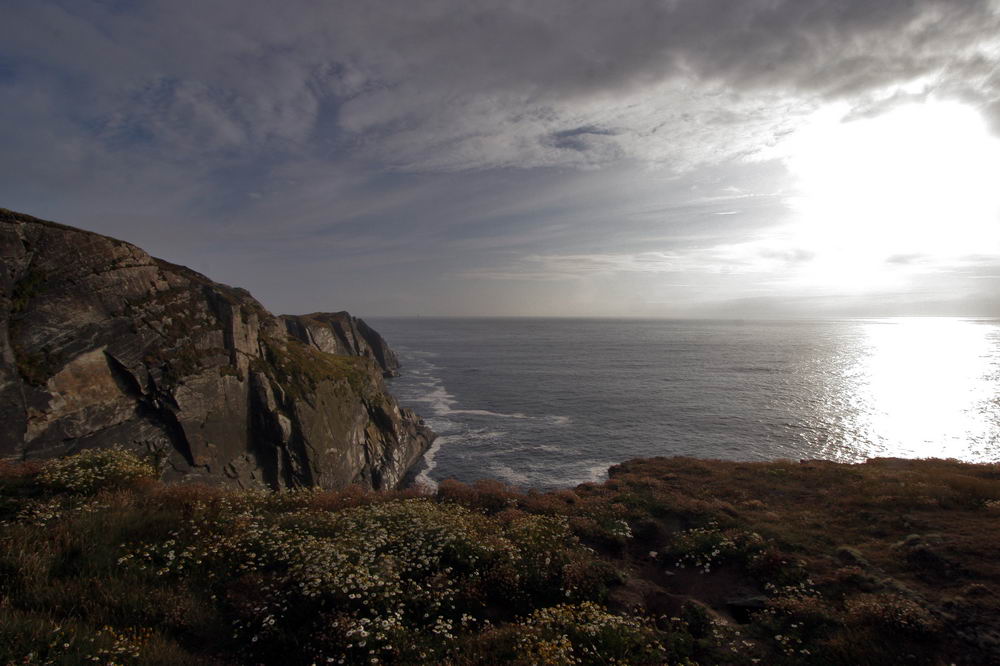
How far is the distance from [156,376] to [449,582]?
117ft

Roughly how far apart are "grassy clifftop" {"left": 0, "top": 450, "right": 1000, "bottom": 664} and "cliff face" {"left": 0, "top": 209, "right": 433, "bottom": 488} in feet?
66.5

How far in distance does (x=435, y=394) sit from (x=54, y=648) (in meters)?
81.1

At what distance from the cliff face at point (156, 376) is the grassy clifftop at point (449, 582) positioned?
2026 cm

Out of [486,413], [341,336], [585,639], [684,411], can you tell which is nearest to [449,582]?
[585,639]

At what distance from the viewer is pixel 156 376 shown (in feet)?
111

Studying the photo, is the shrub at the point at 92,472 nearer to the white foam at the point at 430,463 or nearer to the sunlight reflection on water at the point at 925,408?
the white foam at the point at 430,463

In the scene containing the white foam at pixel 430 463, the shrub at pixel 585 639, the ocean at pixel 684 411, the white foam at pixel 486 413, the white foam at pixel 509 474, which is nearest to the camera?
the shrub at pixel 585 639

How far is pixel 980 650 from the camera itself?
8609 millimetres

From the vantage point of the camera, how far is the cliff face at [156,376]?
28.2 m

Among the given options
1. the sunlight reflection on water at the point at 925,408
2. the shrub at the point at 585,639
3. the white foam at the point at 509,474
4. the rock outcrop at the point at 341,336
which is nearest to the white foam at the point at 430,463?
the white foam at the point at 509,474

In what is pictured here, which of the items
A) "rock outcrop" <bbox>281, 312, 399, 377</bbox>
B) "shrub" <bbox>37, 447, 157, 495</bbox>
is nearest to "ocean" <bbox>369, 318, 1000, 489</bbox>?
"rock outcrop" <bbox>281, 312, 399, 377</bbox>

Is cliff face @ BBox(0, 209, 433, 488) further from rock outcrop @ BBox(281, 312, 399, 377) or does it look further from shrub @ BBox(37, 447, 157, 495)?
rock outcrop @ BBox(281, 312, 399, 377)

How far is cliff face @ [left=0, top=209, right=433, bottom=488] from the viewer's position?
28203 millimetres

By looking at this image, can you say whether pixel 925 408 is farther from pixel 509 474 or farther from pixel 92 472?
pixel 92 472
